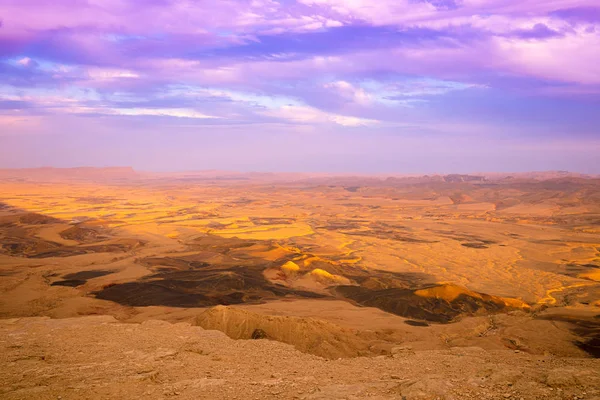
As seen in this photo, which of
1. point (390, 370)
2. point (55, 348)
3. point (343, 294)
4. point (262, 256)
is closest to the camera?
point (390, 370)

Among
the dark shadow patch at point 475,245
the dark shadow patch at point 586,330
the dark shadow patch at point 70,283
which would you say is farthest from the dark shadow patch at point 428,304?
the dark shadow patch at point 475,245

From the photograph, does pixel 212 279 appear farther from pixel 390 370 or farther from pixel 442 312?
pixel 390 370

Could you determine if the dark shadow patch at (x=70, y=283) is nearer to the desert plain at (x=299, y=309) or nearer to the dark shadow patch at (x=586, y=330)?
the desert plain at (x=299, y=309)

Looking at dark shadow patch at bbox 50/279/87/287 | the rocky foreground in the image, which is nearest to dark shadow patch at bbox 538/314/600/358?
the rocky foreground

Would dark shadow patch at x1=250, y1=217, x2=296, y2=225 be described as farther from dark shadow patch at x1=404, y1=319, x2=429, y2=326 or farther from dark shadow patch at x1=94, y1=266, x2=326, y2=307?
dark shadow patch at x1=404, y1=319, x2=429, y2=326

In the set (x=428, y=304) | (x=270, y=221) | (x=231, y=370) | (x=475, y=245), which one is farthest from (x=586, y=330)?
(x=270, y=221)

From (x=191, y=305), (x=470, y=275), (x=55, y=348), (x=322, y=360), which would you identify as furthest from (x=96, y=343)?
(x=470, y=275)

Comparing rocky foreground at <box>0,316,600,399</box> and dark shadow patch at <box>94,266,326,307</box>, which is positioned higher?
rocky foreground at <box>0,316,600,399</box>
